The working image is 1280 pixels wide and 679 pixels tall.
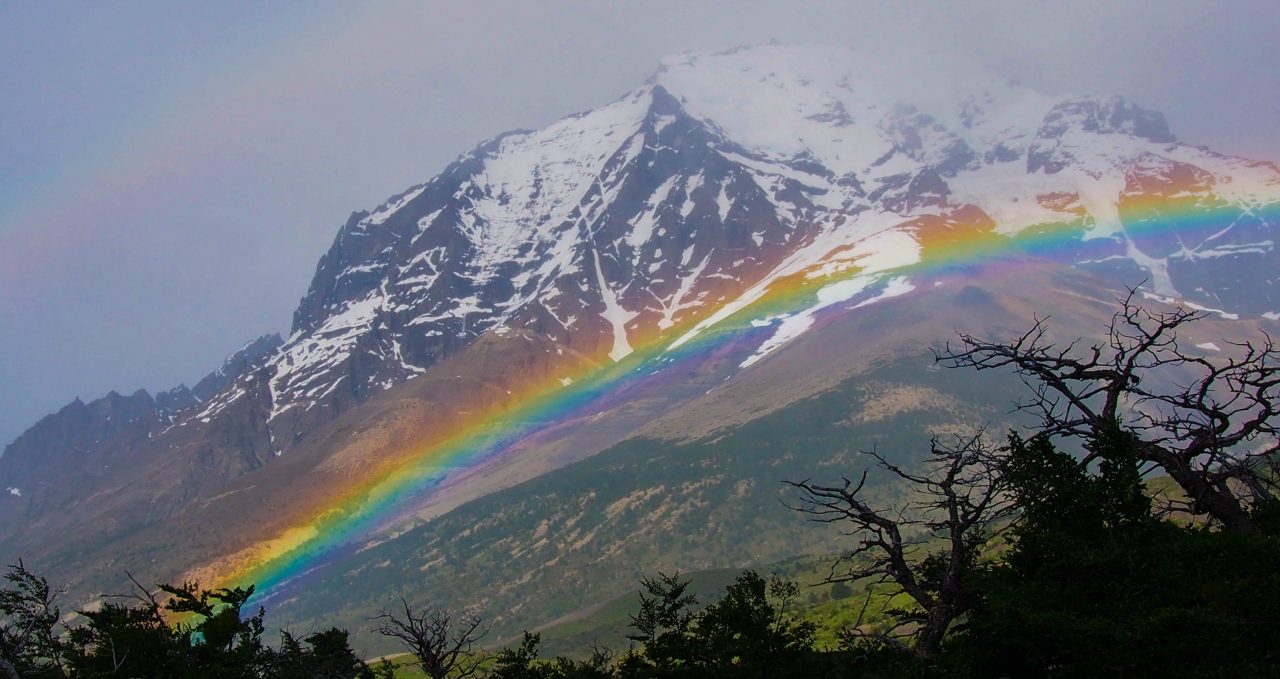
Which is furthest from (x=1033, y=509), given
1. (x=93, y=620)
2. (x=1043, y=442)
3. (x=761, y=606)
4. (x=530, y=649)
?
(x=93, y=620)

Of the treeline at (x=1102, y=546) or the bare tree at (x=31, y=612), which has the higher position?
the bare tree at (x=31, y=612)

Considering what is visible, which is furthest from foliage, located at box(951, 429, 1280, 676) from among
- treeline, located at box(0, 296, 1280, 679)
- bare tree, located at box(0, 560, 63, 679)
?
bare tree, located at box(0, 560, 63, 679)

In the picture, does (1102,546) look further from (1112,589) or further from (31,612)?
(31,612)

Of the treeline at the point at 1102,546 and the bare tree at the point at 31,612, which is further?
the bare tree at the point at 31,612

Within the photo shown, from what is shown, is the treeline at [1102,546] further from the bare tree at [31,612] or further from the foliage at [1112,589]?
the bare tree at [31,612]

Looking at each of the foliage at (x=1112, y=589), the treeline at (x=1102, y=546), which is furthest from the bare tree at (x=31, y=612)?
the foliage at (x=1112, y=589)

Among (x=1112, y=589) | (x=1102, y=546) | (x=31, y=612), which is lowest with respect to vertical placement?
(x=1112, y=589)

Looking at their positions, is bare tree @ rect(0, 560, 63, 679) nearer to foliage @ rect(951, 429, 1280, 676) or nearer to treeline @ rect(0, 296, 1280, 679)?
treeline @ rect(0, 296, 1280, 679)

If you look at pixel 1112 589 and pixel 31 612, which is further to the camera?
pixel 31 612

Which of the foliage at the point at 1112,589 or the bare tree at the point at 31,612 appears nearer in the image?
the foliage at the point at 1112,589

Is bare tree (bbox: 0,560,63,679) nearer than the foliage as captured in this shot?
No

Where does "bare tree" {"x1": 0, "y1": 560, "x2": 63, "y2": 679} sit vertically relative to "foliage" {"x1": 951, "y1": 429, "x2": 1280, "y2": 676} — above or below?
above

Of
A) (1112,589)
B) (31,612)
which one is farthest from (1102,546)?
(31,612)

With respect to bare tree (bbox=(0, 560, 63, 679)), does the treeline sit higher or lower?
lower
